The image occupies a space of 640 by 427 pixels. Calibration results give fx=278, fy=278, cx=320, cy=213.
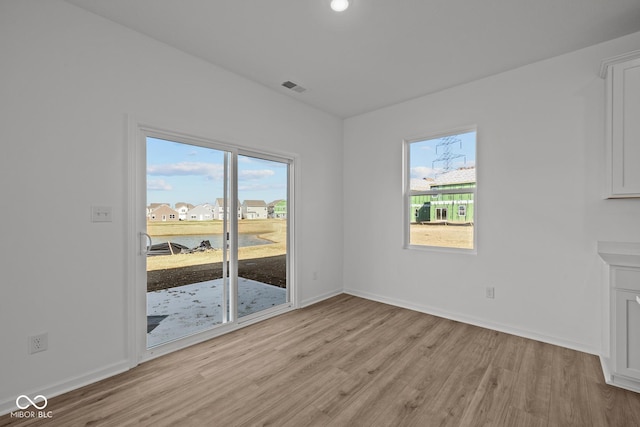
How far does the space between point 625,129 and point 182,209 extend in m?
3.84

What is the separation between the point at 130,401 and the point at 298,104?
11.6ft

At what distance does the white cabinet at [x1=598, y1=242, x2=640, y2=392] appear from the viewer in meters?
1.98

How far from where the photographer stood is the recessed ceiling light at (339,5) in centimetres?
204

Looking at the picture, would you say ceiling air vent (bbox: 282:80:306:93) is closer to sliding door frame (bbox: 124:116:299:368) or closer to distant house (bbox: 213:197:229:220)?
sliding door frame (bbox: 124:116:299:368)

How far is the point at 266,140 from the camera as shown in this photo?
3432 millimetres

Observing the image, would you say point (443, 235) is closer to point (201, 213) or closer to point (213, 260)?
point (213, 260)

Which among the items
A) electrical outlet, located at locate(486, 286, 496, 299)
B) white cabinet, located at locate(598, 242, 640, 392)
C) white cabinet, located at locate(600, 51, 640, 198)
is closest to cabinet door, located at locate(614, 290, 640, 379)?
white cabinet, located at locate(598, 242, 640, 392)

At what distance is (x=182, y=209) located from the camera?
273 cm

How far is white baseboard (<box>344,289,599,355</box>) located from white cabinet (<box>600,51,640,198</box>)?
1.45m

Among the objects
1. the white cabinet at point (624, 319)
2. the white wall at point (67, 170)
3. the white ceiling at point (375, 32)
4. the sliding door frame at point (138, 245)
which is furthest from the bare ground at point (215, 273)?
the white cabinet at point (624, 319)

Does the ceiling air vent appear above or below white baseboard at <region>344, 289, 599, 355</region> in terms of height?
above

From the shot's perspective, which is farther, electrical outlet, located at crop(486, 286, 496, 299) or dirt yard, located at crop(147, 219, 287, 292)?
electrical outlet, located at crop(486, 286, 496, 299)

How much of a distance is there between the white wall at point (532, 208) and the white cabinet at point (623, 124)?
1.02ft

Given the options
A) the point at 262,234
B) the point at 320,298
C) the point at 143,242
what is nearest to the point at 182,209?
the point at 143,242
